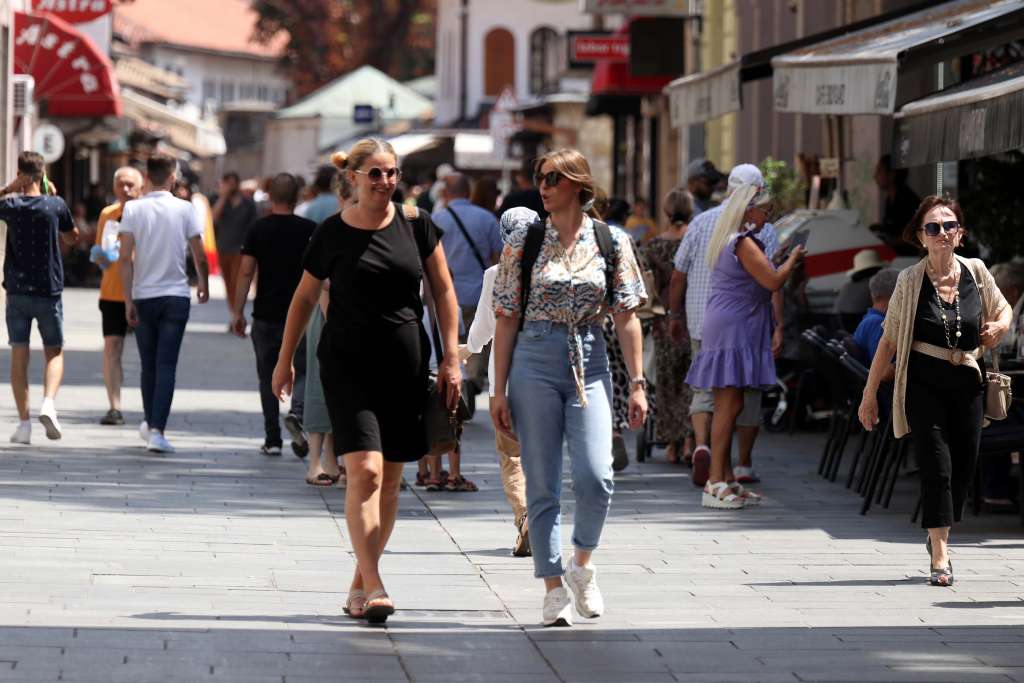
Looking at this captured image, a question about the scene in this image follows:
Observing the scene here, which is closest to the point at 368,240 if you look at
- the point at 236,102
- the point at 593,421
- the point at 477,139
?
the point at 593,421

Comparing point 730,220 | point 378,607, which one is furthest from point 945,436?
point 378,607

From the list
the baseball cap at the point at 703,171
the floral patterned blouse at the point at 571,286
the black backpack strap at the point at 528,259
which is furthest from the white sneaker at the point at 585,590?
the baseball cap at the point at 703,171

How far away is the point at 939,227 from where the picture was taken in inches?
357

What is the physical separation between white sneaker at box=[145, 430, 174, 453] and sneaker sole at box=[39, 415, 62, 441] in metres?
0.70

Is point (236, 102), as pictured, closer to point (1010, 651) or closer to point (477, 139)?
point (477, 139)

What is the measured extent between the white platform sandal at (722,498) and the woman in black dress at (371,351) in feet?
12.2

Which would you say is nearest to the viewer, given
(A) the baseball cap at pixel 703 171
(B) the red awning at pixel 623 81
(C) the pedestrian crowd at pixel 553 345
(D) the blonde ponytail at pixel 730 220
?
(C) the pedestrian crowd at pixel 553 345

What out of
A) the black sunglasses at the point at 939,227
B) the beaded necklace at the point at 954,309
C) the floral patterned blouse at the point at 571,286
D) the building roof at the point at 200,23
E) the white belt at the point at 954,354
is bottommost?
the white belt at the point at 954,354

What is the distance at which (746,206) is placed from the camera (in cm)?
1158

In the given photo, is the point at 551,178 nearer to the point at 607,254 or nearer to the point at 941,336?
the point at 607,254

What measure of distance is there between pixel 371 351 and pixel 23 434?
242 inches

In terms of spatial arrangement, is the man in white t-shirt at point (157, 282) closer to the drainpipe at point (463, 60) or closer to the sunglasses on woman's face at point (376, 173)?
the sunglasses on woman's face at point (376, 173)

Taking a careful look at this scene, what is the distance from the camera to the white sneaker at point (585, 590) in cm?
792

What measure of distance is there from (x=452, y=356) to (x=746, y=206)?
3.93m
